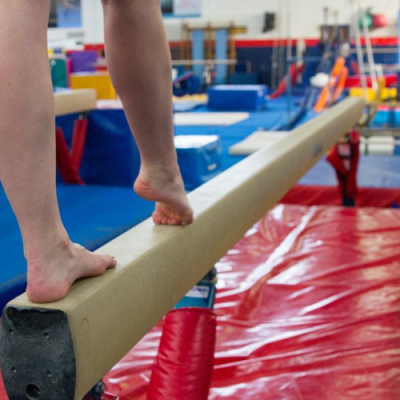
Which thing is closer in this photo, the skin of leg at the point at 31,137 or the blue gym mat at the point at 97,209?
the skin of leg at the point at 31,137

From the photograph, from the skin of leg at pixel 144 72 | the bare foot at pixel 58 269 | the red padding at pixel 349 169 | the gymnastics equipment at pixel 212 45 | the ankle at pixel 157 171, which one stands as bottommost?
the red padding at pixel 349 169

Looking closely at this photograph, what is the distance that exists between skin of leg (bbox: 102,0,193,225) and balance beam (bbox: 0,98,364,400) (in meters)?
0.14

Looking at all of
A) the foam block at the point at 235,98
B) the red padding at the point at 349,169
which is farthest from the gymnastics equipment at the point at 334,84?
the red padding at the point at 349,169

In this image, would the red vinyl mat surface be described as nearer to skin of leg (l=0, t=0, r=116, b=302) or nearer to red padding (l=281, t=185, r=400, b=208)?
red padding (l=281, t=185, r=400, b=208)

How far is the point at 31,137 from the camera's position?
64 centimetres

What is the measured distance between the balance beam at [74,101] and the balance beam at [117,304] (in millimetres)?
1158

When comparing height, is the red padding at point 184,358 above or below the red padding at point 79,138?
below

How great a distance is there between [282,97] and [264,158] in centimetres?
910

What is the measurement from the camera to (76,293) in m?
0.69

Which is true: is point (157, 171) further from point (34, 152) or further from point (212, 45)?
point (212, 45)

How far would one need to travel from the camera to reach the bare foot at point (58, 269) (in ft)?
2.17

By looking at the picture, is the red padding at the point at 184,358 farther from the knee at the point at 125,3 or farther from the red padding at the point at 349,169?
the red padding at the point at 349,169

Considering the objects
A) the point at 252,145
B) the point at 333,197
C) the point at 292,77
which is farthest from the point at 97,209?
the point at 292,77

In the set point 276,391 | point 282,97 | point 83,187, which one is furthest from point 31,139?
point 282,97
